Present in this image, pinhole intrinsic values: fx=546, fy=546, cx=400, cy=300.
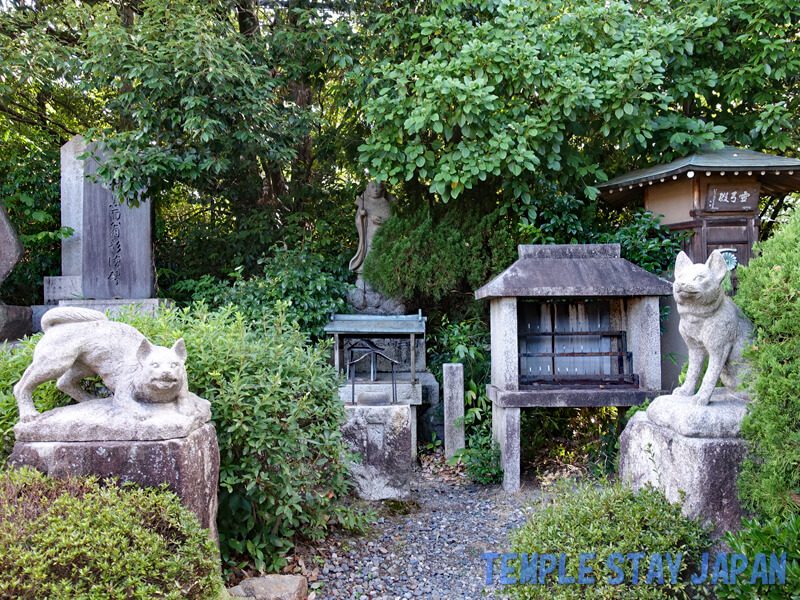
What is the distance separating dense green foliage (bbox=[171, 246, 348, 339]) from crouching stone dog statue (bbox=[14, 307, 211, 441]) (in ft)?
13.2

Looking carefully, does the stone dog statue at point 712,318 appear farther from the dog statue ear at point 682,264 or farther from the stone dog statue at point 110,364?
the stone dog statue at point 110,364

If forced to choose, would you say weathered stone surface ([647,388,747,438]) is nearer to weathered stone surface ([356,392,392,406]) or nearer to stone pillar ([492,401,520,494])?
stone pillar ([492,401,520,494])

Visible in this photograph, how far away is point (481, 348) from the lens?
24.8 feet

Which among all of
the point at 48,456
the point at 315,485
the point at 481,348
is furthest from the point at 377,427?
the point at 48,456

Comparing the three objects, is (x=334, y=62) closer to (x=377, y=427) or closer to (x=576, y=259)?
(x=576, y=259)

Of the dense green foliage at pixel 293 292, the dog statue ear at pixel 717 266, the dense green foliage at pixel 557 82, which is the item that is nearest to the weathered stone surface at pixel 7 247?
the dense green foliage at pixel 293 292

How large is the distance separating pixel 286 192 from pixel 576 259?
5.82m

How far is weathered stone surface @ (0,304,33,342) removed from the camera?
7.14 meters

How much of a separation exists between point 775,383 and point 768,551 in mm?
805

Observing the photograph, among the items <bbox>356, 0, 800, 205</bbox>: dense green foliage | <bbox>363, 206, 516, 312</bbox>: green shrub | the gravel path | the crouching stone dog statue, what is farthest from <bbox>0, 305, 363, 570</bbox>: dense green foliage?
<bbox>363, 206, 516, 312</bbox>: green shrub

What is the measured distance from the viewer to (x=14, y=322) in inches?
287

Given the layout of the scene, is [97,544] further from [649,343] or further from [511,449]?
[649,343]

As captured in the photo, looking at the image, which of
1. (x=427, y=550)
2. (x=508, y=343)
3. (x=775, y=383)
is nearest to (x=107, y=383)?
(x=427, y=550)

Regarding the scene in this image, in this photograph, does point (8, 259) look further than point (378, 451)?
Yes
